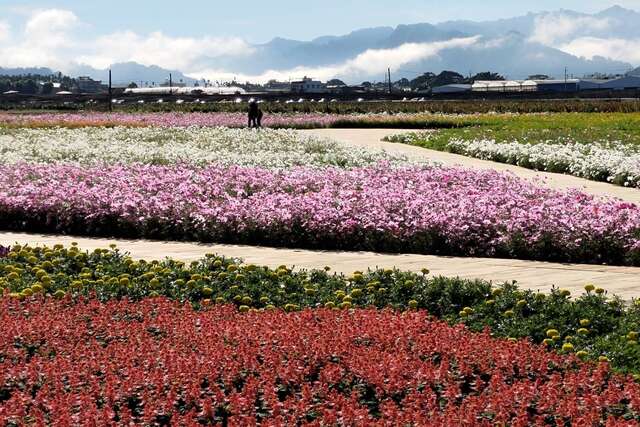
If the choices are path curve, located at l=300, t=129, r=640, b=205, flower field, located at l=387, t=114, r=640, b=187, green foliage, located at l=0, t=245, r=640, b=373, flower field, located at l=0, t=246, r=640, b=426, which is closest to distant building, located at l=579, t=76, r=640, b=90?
flower field, located at l=387, t=114, r=640, b=187

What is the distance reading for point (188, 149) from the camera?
23000mm

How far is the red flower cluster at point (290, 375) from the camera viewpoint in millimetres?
4922

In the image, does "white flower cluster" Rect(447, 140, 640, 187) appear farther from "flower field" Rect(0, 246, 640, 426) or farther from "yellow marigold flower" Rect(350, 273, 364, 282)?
"flower field" Rect(0, 246, 640, 426)

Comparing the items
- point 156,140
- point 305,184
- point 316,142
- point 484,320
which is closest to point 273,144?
point 316,142

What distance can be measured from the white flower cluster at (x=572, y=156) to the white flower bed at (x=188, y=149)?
118 inches

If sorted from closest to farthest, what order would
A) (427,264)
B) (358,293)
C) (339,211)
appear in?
1. (358,293)
2. (427,264)
3. (339,211)

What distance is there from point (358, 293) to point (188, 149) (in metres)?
15.3

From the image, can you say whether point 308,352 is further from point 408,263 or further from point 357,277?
point 408,263

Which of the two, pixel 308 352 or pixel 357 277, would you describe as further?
pixel 357 277

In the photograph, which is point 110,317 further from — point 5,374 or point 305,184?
point 305,184

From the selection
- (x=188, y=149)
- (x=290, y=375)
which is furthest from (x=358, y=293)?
(x=188, y=149)

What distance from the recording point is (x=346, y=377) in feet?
18.3

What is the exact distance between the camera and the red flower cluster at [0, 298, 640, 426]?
4.92m

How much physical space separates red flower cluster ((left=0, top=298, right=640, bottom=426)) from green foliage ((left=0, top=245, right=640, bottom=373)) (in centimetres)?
67
